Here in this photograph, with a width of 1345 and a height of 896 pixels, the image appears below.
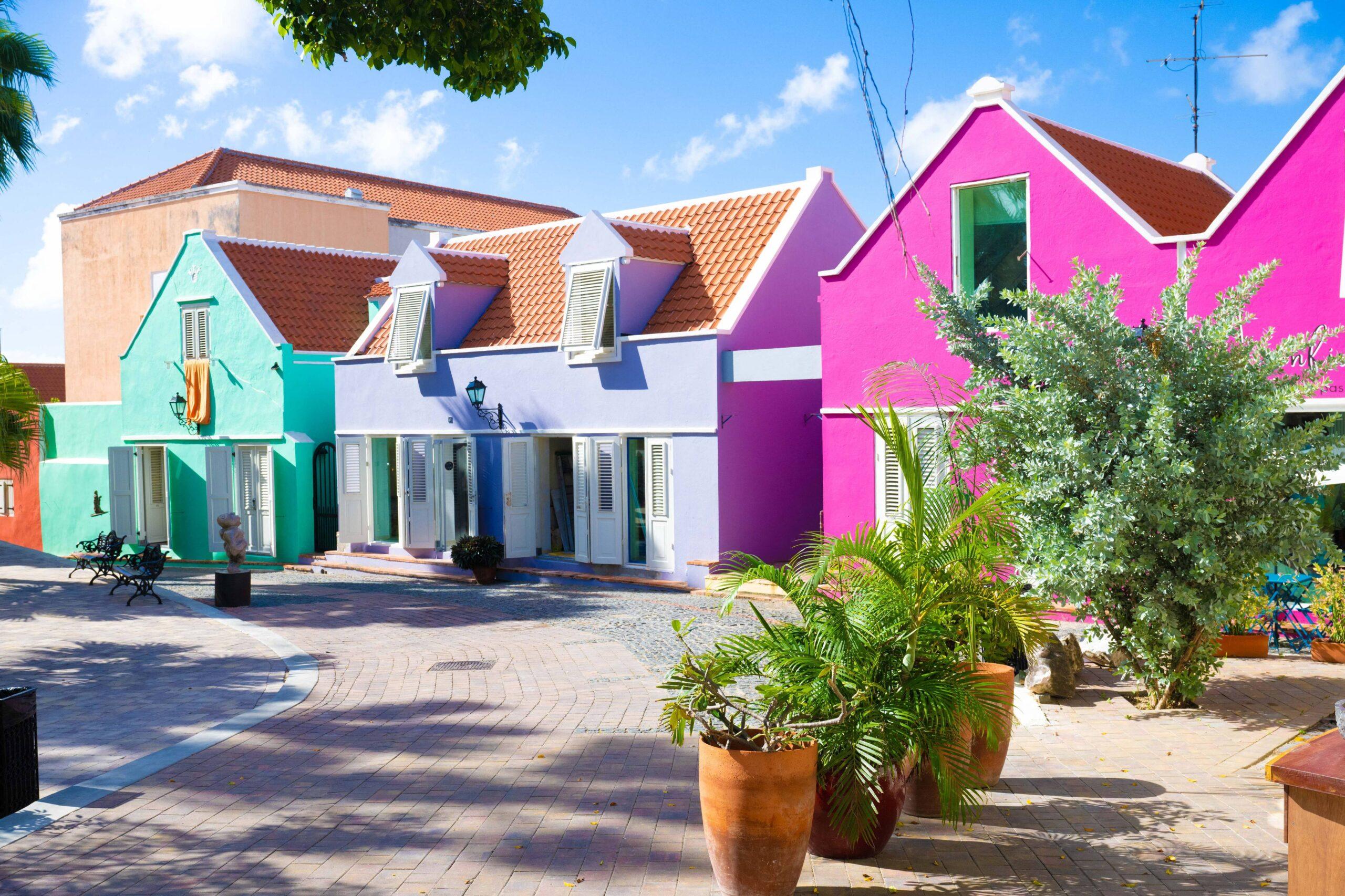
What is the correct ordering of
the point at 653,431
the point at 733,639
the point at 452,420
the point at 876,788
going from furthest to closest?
the point at 452,420, the point at 653,431, the point at 733,639, the point at 876,788

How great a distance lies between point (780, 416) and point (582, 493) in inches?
139

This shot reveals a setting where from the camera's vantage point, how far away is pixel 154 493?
2684 centimetres

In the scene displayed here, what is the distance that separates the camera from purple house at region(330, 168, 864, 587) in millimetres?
17766

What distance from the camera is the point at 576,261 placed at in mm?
19188

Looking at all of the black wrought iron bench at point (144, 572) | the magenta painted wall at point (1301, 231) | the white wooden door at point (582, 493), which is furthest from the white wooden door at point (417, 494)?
the magenta painted wall at point (1301, 231)

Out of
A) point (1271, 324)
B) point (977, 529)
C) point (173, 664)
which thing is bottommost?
point (173, 664)

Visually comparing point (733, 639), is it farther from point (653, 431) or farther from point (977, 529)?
point (653, 431)

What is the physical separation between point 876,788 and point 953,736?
0.53m

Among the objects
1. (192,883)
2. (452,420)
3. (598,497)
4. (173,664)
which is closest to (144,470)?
(452,420)

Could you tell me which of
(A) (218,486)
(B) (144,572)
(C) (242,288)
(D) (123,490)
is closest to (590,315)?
(B) (144,572)

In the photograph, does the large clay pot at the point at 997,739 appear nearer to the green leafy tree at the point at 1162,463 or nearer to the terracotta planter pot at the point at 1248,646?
the green leafy tree at the point at 1162,463

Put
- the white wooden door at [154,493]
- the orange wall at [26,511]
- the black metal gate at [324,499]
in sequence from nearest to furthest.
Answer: the black metal gate at [324,499], the white wooden door at [154,493], the orange wall at [26,511]

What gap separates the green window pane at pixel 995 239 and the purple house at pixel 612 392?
2586 millimetres

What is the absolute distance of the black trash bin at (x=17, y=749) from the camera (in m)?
6.90
